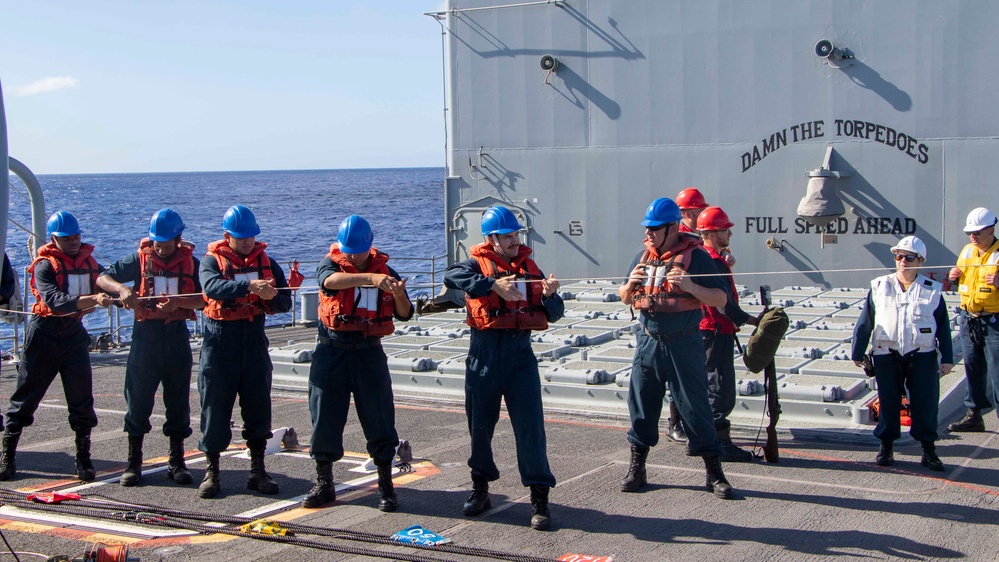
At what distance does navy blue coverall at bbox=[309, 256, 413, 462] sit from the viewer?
6484mm

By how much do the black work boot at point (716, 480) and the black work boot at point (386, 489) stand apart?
7.06ft

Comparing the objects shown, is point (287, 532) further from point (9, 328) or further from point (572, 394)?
point (9, 328)

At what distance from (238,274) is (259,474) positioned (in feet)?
4.74

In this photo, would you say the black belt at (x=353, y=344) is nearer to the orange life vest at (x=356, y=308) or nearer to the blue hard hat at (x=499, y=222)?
the orange life vest at (x=356, y=308)

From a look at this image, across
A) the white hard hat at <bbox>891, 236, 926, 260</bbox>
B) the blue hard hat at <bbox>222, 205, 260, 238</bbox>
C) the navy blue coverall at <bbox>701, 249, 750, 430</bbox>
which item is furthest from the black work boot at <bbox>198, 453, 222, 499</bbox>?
the white hard hat at <bbox>891, 236, 926, 260</bbox>

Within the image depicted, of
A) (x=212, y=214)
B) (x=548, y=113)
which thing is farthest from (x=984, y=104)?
(x=212, y=214)

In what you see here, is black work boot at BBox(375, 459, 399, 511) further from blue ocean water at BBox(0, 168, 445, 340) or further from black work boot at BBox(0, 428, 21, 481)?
blue ocean water at BBox(0, 168, 445, 340)

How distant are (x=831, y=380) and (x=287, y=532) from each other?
5801 millimetres

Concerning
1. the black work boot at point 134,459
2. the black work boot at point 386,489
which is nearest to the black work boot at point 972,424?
the black work boot at point 386,489

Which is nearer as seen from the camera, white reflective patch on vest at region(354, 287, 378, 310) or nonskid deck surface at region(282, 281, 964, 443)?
white reflective patch on vest at region(354, 287, 378, 310)

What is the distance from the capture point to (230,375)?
6871 mm

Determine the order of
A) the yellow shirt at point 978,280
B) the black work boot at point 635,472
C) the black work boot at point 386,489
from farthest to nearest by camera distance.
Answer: the yellow shirt at point 978,280, the black work boot at point 635,472, the black work boot at point 386,489

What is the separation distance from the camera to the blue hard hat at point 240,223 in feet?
22.7

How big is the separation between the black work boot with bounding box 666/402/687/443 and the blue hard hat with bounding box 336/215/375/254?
3.21m
